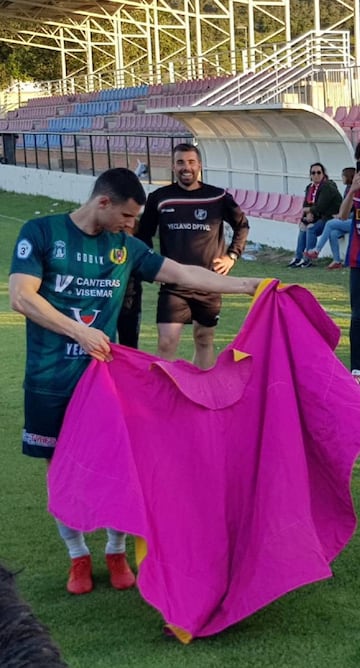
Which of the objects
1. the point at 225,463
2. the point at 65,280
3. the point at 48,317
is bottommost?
the point at 225,463

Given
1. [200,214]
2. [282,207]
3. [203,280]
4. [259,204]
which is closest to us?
[203,280]

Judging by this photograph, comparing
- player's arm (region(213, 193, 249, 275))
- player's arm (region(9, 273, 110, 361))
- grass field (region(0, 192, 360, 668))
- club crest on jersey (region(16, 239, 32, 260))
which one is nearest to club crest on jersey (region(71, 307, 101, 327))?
player's arm (region(9, 273, 110, 361))

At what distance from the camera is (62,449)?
14.9 ft

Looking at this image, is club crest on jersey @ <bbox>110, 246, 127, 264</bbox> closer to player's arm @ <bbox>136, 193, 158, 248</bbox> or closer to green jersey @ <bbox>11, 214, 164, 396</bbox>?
green jersey @ <bbox>11, 214, 164, 396</bbox>

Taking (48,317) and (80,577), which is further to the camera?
(80,577)

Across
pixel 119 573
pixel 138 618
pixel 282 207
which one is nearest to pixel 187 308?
pixel 119 573

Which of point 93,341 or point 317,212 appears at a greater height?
point 93,341

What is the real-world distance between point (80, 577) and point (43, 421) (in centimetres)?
73

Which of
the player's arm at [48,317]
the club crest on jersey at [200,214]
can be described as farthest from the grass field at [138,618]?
the club crest on jersey at [200,214]

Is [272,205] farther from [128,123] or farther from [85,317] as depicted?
[128,123]

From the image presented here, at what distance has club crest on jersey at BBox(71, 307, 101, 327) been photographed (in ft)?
15.4

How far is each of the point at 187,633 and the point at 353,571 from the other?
3.42 feet

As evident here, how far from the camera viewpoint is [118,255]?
186 inches

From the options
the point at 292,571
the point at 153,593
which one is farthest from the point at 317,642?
the point at 153,593
